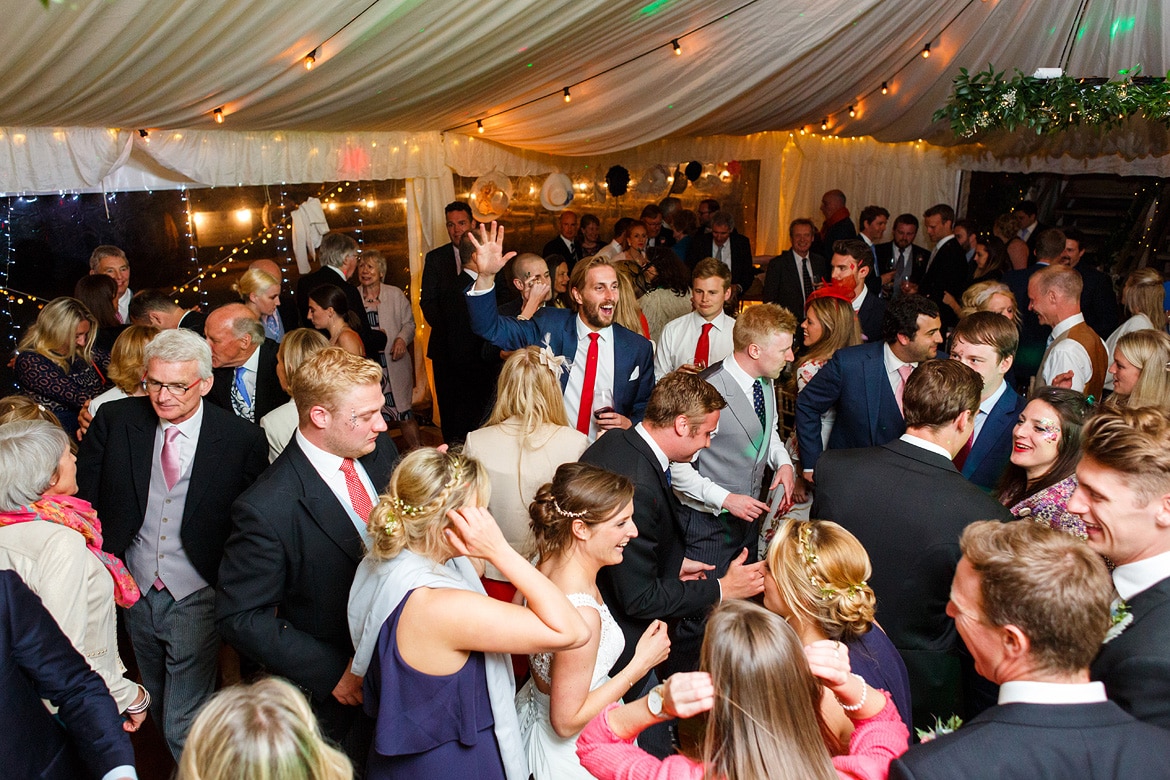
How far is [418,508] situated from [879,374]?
7.74 ft

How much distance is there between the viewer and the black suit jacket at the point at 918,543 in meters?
2.39

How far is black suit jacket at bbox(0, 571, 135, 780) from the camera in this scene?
162 centimetres

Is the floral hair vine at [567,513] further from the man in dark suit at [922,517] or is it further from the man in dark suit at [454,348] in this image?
the man in dark suit at [454,348]

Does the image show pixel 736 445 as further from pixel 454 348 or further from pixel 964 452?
pixel 454 348

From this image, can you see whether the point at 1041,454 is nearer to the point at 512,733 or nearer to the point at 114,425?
the point at 512,733

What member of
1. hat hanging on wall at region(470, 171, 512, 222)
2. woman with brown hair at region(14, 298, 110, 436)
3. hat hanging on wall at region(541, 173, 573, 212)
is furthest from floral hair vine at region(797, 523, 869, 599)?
hat hanging on wall at region(541, 173, 573, 212)

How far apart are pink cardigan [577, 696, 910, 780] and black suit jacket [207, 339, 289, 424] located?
2.66m

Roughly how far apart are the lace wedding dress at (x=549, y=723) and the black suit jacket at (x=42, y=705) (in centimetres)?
92

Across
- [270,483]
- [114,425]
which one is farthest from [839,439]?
[114,425]

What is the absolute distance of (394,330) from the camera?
6266 millimetres

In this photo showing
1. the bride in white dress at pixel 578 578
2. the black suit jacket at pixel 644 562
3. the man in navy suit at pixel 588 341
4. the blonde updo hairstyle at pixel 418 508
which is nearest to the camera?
the blonde updo hairstyle at pixel 418 508

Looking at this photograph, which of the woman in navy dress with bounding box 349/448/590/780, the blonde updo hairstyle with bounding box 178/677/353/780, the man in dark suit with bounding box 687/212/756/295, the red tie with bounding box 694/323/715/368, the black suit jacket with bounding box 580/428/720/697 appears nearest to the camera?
the blonde updo hairstyle with bounding box 178/677/353/780

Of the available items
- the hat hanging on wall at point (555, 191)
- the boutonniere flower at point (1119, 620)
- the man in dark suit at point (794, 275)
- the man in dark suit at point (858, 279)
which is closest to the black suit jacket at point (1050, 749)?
the boutonniere flower at point (1119, 620)

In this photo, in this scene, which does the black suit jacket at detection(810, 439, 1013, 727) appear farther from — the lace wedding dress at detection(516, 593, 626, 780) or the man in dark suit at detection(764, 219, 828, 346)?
the man in dark suit at detection(764, 219, 828, 346)
